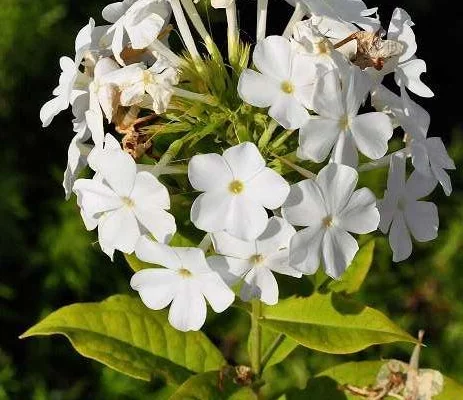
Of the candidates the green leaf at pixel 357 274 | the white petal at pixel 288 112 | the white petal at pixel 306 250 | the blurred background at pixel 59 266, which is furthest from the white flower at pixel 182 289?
the blurred background at pixel 59 266

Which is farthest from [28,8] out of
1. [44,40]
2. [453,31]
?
[453,31]

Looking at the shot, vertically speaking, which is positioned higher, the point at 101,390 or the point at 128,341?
the point at 128,341

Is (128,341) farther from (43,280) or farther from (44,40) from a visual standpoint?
(44,40)

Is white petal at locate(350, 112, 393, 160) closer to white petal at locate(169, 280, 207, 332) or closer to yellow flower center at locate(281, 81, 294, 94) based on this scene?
yellow flower center at locate(281, 81, 294, 94)

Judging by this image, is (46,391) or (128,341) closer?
(128,341)

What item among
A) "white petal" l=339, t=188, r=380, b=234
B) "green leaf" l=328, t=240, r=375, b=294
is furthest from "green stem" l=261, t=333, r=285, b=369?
"white petal" l=339, t=188, r=380, b=234
